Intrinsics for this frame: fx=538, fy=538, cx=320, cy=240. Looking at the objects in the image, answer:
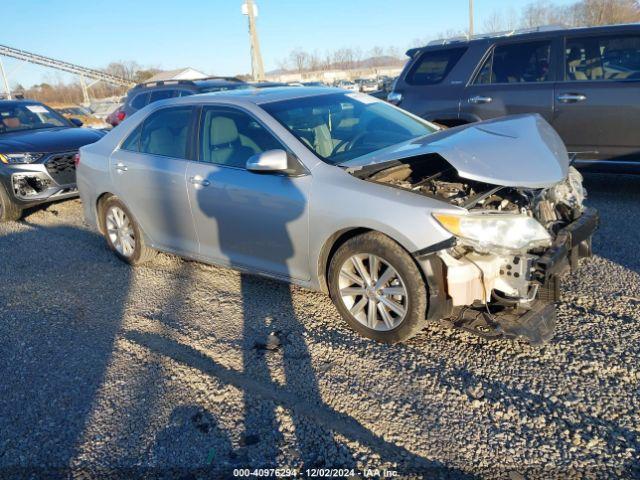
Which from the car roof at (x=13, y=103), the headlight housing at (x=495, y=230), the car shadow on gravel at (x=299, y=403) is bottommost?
the car shadow on gravel at (x=299, y=403)

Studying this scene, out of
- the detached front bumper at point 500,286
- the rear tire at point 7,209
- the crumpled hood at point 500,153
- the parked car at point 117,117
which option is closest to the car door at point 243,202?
the crumpled hood at point 500,153

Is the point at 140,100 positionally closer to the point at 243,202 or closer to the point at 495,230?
the point at 243,202

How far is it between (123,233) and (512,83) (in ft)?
16.1

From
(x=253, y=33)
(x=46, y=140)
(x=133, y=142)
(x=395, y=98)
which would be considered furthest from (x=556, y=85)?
(x=253, y=33)

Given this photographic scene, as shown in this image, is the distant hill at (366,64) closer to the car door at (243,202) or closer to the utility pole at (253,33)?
the utility pole at (253,33)

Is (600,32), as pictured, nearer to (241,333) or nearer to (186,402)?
(241,333)

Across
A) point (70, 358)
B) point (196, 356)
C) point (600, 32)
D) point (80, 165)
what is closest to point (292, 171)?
point (196, 356)

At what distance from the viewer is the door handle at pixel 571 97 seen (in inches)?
241

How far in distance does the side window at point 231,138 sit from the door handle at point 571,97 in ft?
12.9

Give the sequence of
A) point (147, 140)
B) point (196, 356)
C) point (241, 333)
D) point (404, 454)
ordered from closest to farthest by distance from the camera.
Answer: point (404, 454) < point (196, 356) < point (241, 333) < point (147, 140)

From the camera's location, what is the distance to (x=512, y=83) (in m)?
6.62

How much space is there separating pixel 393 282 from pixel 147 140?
2874 mm

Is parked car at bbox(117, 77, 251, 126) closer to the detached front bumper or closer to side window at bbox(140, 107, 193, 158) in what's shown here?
side window at bbox(140, 107, 193, 158)

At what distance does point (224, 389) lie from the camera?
323cm
